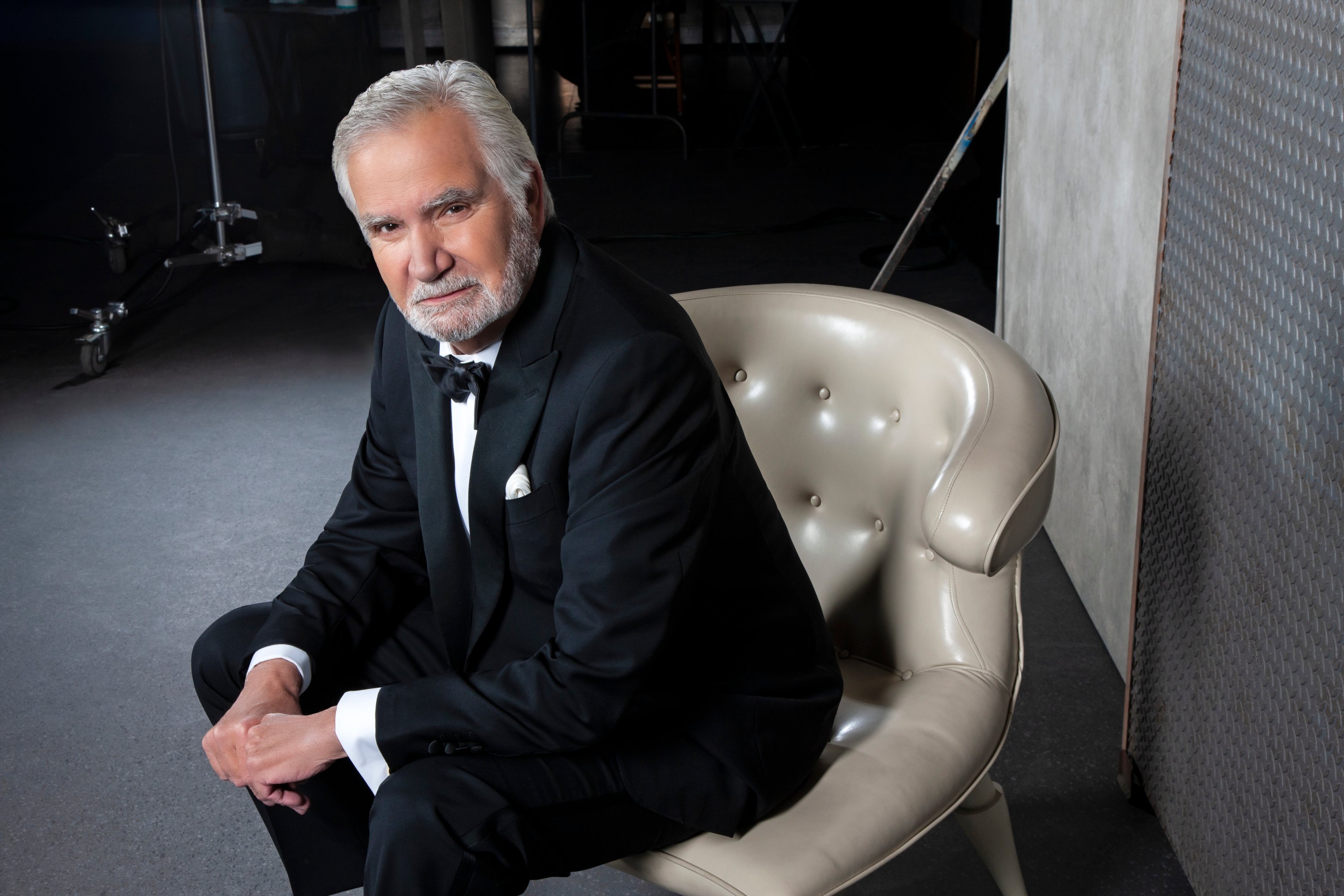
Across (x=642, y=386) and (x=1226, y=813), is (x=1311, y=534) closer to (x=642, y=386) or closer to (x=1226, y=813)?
(x=1226, y=813)

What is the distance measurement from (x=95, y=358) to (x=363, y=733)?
316 centimetres

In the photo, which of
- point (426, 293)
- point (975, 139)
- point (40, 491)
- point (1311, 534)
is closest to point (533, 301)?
point (426, 293)

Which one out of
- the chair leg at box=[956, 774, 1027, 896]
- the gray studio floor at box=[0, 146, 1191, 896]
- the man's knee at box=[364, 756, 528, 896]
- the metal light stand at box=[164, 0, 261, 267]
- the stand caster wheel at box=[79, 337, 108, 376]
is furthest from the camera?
the metal light stand at box=[164, 0, 261, 267]

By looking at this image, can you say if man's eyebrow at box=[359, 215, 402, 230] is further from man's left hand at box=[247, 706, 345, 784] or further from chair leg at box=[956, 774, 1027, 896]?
chair leg at box=[956, 774, 1027, 896]

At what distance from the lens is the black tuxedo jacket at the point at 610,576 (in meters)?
1.21

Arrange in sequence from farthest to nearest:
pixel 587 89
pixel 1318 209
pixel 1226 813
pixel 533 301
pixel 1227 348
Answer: pixel 587 89 < pixel 1226 813 < pixel 1227 348 < pixel 533 301 < pixel 1318 209

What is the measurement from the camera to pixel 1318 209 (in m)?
1.21

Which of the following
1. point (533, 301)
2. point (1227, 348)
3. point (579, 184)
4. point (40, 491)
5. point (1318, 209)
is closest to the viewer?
point (1318, 209)

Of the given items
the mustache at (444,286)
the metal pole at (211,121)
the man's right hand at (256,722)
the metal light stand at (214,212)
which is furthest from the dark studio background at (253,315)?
the mustache at (444,286)

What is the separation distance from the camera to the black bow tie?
1.31 m

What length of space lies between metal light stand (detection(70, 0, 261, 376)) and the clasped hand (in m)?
2.99

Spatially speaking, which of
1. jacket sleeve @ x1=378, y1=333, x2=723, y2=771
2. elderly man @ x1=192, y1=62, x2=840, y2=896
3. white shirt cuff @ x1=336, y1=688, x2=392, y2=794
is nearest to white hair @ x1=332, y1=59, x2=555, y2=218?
elderly man @ x1=192, y1=62, x2=840, y2=896

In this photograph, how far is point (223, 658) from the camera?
1477mm

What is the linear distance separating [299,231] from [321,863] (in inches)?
Answer: 159
